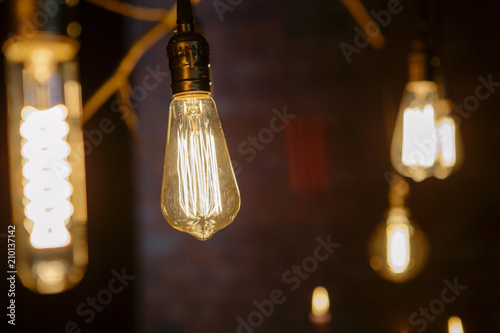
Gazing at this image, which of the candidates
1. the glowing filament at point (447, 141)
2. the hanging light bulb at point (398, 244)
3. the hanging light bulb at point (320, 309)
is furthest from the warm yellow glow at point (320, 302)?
the glowing filament at point (447, 141)

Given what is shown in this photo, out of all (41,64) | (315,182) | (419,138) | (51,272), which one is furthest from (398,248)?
(41,64)

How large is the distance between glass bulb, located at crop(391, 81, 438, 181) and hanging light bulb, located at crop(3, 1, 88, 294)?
940 millimetres

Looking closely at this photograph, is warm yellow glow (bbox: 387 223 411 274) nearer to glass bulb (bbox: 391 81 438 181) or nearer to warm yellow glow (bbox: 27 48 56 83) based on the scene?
glass bulb (bbox: 391 81 438 181)

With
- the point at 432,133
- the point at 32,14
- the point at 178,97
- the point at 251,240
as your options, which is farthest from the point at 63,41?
the point at 432,133

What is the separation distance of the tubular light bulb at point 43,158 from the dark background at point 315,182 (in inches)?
19.1

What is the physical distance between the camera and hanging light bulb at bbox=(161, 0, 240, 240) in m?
0.60

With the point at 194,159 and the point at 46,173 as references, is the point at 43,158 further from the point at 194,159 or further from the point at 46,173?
the point at 194,159

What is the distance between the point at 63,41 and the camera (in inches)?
38.8

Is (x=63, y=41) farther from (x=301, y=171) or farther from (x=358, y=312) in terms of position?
Result: (x=358, y=312)

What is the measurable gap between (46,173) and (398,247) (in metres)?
1.27

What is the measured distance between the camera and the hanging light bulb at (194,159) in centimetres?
60

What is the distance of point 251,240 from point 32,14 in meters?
1.01

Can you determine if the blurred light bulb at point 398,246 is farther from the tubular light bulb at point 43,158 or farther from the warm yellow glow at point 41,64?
the warm yellow glow at point 41,64

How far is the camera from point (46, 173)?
3.03 feet
